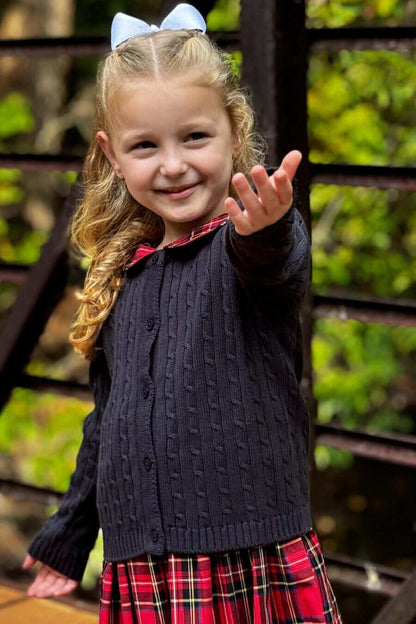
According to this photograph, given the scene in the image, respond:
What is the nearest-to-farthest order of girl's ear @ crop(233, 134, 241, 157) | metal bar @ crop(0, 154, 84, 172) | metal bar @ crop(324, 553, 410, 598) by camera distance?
girl's ear @ crop(233, 134, 241, 157)
metal bar @ crop(324, 553, 410, 598)
metal bar @ crop(0, 154, 84, 172)

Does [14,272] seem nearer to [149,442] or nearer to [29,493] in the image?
[29,493]

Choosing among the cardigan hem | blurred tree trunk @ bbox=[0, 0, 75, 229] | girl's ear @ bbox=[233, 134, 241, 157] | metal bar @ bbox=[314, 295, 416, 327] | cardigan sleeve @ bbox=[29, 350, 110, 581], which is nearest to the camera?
the cardigan hem

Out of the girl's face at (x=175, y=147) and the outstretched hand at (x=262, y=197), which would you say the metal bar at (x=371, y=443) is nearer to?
the girl's face at (x=175, y=147)

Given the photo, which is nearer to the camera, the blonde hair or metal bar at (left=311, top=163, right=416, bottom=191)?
the blonde hair

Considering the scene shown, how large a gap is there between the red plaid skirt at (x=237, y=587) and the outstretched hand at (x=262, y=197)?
556 mm

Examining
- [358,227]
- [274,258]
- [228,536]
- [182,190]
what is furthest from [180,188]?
[358,227]

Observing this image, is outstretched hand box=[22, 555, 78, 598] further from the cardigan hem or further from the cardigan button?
the cardigan button

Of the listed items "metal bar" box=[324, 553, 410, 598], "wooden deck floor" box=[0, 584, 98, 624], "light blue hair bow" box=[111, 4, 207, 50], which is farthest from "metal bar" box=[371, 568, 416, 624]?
"light blue hair bow" box=[111, 4, 207, 50]

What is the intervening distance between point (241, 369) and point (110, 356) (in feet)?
1.12

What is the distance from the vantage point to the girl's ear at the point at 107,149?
1.90 metres

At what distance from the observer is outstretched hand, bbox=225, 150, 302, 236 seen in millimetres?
1477

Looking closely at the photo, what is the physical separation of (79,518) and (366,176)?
93cm

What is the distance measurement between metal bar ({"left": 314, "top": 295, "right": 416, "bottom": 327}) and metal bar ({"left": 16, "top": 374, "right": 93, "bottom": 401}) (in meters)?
0.70

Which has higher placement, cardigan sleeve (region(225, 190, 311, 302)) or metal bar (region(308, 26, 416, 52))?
metal bar (region(308, 26, 416, 52))
